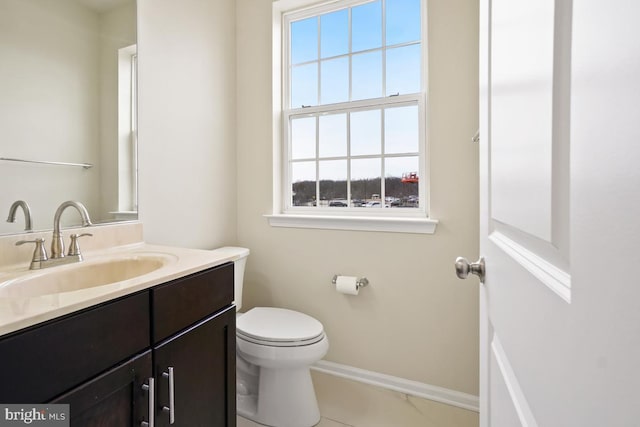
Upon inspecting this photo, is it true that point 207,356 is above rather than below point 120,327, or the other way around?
below

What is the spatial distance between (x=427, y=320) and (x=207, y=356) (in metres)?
1.15

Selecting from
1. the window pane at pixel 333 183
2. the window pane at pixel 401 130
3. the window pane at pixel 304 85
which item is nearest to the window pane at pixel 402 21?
the window pane at pixel 401 130

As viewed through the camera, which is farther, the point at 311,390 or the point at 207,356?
the point at 311,390

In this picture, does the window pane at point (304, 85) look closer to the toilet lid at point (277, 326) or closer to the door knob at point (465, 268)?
the toilet lid at point (277, 326)

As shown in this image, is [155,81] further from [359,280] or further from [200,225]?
[359,280]

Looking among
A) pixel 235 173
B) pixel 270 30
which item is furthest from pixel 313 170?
pixel 270 30

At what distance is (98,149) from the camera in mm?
1327

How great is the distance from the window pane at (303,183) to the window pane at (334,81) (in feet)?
1.44

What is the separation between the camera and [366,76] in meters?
1.94

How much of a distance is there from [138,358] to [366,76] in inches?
71.8

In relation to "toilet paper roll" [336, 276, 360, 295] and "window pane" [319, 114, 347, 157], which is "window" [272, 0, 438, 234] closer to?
"window pane" [319, 114, 347, 157]

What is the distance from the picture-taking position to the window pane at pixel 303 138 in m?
2.09

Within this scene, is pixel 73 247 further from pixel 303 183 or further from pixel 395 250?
pixel 395 250

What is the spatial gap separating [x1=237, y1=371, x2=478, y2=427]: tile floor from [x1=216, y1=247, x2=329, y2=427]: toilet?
0.09m
